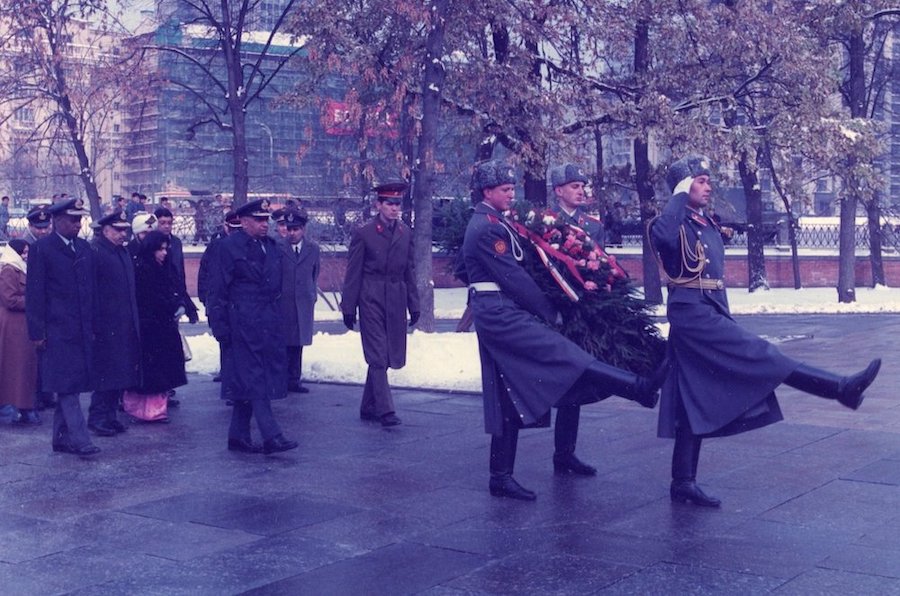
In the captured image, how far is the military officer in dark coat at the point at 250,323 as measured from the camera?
863 centimetres

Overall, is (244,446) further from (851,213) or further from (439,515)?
(851,213)

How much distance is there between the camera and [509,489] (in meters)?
7.14

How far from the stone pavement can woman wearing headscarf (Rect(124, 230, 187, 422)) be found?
28cm

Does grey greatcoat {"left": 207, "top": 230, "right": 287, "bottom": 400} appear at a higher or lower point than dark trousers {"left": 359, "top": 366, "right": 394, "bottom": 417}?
higher

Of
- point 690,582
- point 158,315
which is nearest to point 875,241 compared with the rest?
point 158,315

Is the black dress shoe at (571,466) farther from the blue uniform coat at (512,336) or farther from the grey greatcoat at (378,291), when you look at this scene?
the grey greatcoat at (378,291)

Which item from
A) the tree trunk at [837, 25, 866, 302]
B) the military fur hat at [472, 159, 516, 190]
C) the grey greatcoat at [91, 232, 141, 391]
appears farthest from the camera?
Result: the tree trunk at [837, 25, 866, 302]

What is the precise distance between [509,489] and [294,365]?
17.6 ft

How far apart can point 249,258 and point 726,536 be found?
3853 mm

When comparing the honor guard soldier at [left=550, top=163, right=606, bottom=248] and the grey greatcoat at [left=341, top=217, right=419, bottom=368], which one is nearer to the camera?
the honor guard soldier at [left=550, top=163, right=606, bottom=248]

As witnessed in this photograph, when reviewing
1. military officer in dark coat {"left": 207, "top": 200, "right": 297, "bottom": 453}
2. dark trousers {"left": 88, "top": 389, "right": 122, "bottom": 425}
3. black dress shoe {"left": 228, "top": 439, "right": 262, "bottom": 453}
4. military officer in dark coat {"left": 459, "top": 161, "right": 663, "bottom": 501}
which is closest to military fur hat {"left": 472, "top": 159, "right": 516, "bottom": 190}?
military officer in dark coat {"left": 459, "top": 161, "right": 663, "bottom": 501}

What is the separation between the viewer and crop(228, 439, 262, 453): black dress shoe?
8.75 meters

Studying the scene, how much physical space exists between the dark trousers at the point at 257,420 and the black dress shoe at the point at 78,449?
89 cm

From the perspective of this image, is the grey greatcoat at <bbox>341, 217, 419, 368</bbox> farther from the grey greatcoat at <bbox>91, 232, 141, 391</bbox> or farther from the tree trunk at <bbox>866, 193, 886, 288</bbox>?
the tree trunk at <bbox>866, 193, 886, 288</bbox>
